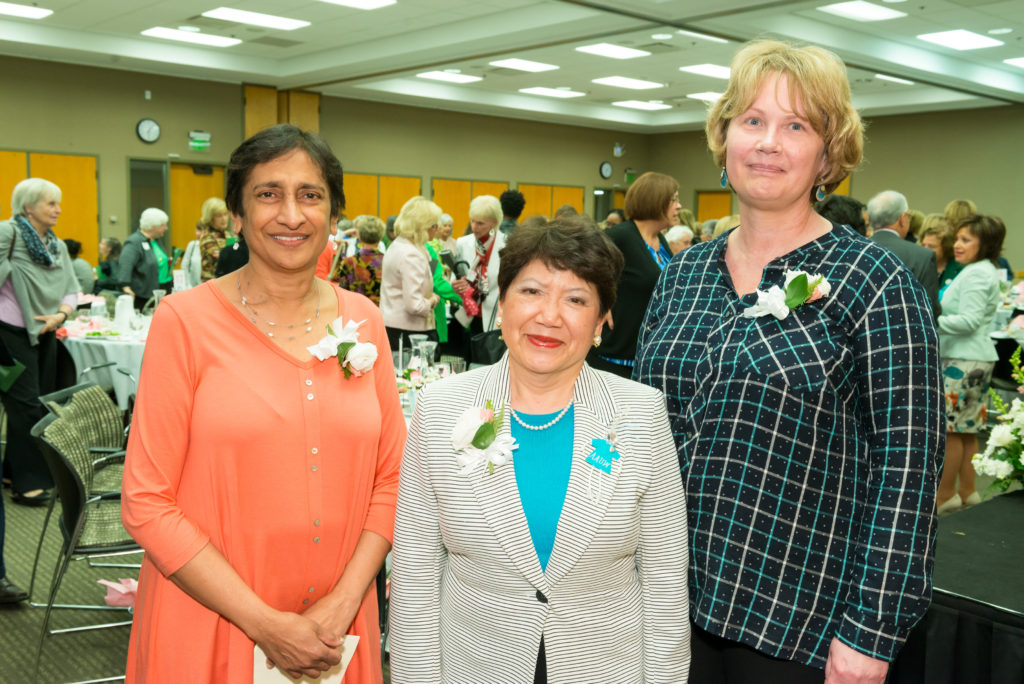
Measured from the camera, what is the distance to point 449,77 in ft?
46.0

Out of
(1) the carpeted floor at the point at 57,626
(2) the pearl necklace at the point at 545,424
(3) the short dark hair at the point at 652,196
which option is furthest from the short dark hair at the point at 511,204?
(2) the pearl necklace at the point at 545,424

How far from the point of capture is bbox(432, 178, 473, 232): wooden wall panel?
16.4 m

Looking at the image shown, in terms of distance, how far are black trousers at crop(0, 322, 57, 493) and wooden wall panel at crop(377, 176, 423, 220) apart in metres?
10.3

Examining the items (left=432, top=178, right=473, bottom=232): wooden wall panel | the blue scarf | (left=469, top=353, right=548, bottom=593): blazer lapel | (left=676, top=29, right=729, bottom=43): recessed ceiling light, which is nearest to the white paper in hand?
(left=469, top=353, right=548, bottom=593): blazer lapel

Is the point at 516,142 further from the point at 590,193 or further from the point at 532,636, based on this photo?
the point at 532,636

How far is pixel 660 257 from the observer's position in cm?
469

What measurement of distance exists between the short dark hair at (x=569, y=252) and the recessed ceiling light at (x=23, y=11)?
34.5 feet

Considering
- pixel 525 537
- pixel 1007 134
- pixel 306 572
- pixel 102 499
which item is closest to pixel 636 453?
pixel 525 537

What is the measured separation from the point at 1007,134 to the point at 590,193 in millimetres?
8136

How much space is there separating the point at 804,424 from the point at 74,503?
264 centimetres

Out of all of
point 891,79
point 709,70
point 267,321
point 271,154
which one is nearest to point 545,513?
point 267,321

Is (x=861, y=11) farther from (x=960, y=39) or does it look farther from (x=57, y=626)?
(x=57, y=626)

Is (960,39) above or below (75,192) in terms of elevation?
above

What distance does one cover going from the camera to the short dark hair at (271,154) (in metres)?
1.66
